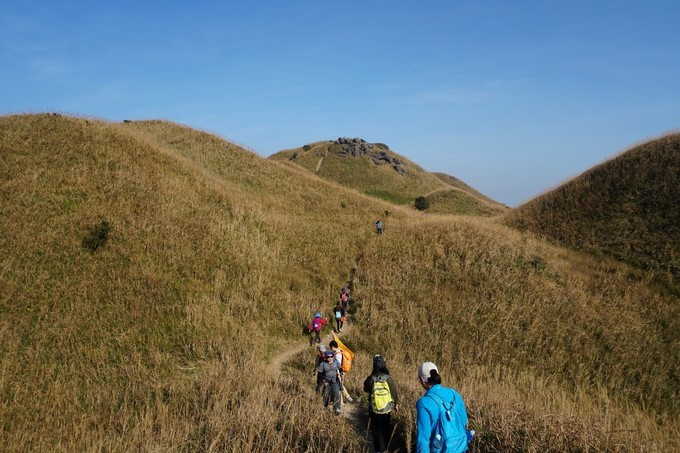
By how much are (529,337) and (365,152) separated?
2873 inches

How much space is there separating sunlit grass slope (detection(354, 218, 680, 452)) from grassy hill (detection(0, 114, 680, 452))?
0.26 feet

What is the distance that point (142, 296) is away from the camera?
49.2 feet

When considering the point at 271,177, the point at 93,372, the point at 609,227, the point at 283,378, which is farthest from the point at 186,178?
the point at 609,227

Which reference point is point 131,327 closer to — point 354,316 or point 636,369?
point 354,316

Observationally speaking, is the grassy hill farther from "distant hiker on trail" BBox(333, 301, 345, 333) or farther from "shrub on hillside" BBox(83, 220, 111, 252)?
"distant hiker on trail" BBox(333, 301, 345, 333)

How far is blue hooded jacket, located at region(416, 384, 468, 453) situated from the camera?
→ 180 inches

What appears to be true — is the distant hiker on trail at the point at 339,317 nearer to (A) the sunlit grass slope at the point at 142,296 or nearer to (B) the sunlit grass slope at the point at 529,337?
(B) the sunlit grass slope at the point at 529,337

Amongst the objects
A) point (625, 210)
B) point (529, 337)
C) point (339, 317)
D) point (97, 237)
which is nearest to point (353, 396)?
point (339, 317)

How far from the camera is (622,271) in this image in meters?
21.0

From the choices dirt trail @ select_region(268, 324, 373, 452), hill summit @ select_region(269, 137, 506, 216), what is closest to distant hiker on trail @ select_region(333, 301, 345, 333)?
dirt trail @ select_region(268, 324, 373, 452)

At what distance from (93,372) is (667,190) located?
34.0 meters

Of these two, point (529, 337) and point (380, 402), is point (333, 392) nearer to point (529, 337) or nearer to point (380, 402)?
point (380, 402)

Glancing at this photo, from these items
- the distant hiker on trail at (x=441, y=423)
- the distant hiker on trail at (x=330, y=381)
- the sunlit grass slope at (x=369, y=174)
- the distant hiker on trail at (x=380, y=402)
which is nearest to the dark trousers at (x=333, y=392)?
the distant hiker on trail at (x=330, y=381)

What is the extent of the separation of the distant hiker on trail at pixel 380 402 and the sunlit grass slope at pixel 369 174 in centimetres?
5837
